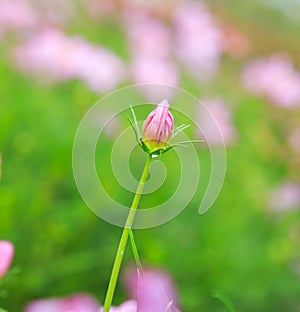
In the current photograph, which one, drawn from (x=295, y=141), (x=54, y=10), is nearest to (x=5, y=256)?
Answer: (x=295, y=141)

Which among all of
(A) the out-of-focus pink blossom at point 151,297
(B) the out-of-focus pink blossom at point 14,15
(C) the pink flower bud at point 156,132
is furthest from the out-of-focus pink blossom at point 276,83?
(C) the pink flower bud at point 156,132

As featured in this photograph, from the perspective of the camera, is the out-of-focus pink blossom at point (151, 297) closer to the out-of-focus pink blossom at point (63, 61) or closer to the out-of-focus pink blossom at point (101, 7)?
the out-of-focus pink blossom at point (63, 61)

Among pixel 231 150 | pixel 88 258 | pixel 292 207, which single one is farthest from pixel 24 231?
pixel 231 150

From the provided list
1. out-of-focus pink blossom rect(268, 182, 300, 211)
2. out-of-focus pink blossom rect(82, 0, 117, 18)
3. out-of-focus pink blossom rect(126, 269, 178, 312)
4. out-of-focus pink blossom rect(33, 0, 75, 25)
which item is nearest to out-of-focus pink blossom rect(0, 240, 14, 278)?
out-of-focus pink blossom rect(126, 269, 178, 312)

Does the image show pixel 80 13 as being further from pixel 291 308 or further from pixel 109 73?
pixel 291 308

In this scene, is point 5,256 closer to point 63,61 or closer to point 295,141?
point 63,61

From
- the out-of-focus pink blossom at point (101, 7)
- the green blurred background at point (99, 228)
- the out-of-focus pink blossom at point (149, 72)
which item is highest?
the out-of-focus pink blossom at point (101, 7)

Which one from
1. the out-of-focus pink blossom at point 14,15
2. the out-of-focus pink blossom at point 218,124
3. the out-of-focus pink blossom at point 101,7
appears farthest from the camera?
the out-of-focus pink blossom at point 101,7
